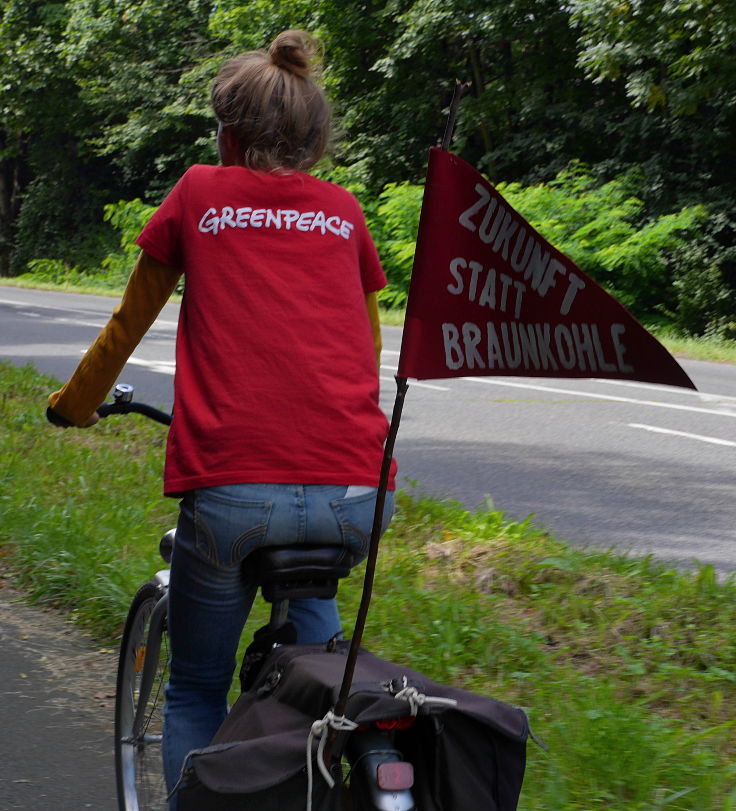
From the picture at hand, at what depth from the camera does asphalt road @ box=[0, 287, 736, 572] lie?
6691mm

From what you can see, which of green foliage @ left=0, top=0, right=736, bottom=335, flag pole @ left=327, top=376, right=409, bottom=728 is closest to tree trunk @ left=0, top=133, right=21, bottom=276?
green foliage @ left=0, top=0, right=736, bottom=335

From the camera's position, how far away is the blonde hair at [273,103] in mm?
2256

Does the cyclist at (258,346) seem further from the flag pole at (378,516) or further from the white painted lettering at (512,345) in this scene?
the white painted lettering at (512,345)

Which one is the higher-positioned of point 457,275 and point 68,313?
point 457,275

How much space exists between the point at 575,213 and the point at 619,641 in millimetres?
17263

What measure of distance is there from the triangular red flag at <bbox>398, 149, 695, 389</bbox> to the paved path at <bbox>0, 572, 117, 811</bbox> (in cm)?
229

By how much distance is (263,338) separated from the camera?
2180 mm

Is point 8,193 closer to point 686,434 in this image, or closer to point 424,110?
point 424,110

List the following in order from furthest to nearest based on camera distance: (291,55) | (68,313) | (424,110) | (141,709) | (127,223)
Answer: (127,223) → (424,110) → (68,313) → (141,709) → (291,55)

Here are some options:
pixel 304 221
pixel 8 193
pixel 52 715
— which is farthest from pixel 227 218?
pixel 8 193

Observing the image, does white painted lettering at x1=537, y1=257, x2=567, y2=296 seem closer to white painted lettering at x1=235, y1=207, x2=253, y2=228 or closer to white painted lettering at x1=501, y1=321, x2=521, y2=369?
white painted lettering at x1=501, y1=321, x2=521, y2=369

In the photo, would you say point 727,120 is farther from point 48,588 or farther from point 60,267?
point 60,267

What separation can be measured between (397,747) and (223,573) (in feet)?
1.73

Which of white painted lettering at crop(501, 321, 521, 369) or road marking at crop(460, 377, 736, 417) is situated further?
road marking at crop(460, 377, 736, 417)
